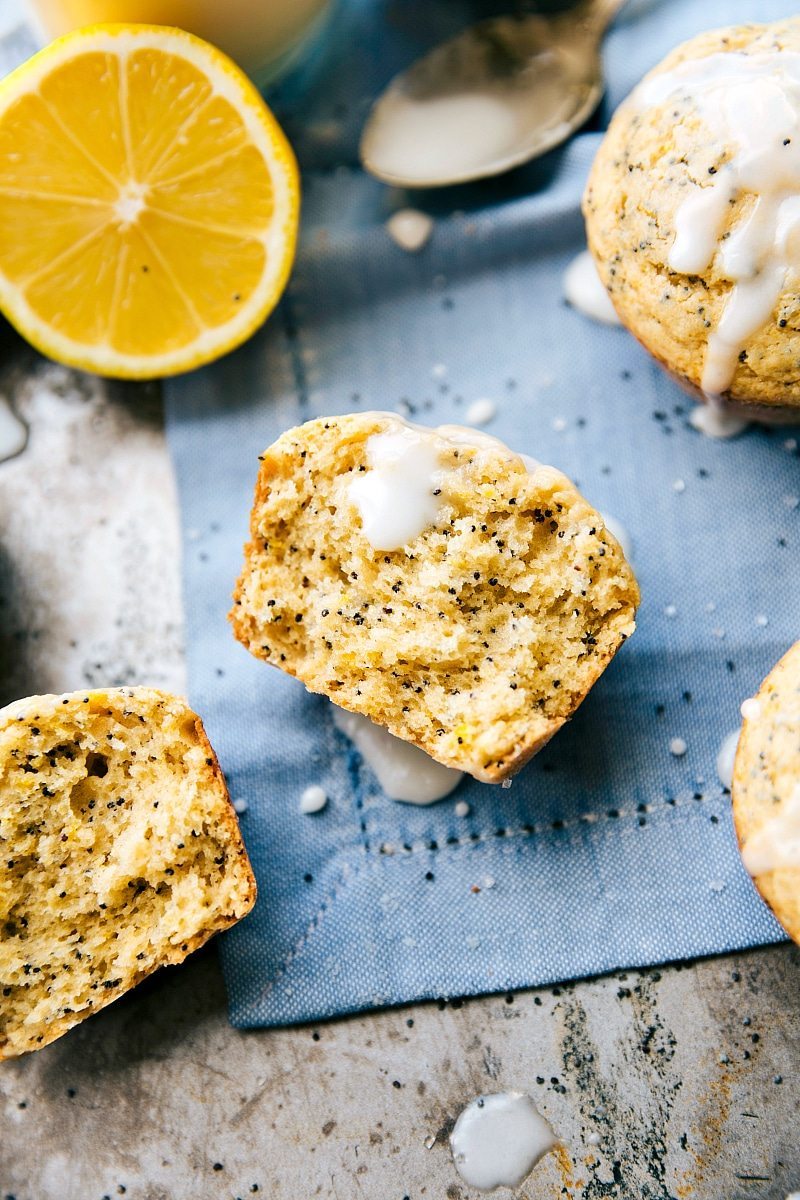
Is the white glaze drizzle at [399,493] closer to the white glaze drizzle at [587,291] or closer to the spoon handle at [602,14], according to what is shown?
the white glaze drizzle at [587,291]

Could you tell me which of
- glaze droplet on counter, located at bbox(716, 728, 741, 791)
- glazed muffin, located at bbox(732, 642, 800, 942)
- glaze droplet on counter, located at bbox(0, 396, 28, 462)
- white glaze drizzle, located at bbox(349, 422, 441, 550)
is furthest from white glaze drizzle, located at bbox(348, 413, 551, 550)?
glaze droplet on counter, located at bbox(0, 396, 28, 462)

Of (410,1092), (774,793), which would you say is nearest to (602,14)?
(774,793)

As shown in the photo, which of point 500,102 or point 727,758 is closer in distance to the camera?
point 727,758

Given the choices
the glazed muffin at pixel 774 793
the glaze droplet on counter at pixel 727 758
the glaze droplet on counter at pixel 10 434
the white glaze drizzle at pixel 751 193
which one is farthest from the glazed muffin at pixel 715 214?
the glaze droplet on counter at pixel 10 434

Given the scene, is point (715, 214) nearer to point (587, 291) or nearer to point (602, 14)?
point (587, 291)

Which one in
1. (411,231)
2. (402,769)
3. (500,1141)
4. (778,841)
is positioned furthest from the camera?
(411,231)

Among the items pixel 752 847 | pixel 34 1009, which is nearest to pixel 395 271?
pixel 752 847

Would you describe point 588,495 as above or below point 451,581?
below
